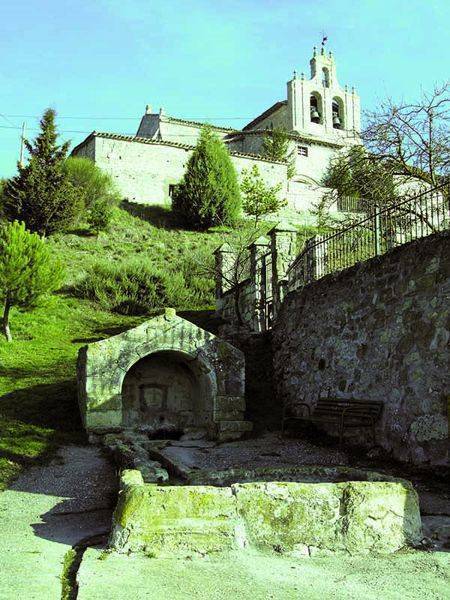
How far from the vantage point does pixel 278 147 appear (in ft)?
133

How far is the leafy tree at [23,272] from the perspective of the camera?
15.3 metres

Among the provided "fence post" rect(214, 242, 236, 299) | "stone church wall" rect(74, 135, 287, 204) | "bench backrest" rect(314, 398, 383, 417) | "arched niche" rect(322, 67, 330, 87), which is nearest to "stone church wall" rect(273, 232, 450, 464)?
"bench backrest" rect(314, 398, 383, 417)

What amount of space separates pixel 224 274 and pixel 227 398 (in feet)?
23.9

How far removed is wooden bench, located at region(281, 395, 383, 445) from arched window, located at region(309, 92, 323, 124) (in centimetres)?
4019

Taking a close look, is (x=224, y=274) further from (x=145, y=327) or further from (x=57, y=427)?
(x=57, y=427)

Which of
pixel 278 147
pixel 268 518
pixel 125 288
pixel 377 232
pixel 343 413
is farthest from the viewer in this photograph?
pixel 278 147

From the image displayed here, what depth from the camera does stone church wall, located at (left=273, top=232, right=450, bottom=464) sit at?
747cm

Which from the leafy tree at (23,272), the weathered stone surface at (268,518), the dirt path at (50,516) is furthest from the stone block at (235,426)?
the leafy tree at (23,272)

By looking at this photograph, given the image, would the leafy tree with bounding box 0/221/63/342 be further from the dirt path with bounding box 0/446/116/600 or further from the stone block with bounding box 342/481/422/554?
the stone block with bounding box 342/481/422/554

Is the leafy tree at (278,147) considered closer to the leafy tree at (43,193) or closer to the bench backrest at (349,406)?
the leafy tree at (43,193)

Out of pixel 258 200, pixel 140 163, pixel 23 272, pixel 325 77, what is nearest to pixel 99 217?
pixel 140 163

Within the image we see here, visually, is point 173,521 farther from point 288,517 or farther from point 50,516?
point 50,516

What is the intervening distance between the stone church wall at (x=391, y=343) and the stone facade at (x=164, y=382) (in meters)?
1.49

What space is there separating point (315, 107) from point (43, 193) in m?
28.7
